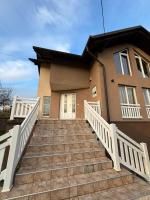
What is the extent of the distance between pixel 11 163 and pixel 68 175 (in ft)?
4.50

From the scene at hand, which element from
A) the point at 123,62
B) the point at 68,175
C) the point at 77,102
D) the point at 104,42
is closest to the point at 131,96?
the point at 123,62

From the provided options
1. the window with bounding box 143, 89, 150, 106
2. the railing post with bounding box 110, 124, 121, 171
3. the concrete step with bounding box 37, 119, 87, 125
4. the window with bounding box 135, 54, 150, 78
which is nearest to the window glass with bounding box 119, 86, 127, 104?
the window with bounding box 143, 89, 150, 106

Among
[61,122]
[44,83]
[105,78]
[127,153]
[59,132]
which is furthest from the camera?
[44,83]

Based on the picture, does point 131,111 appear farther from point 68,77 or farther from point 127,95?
point 68,77

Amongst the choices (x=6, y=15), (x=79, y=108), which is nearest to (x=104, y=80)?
(x=79, y=108)

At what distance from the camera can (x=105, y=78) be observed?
7379mm

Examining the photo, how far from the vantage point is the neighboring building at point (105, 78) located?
723cm

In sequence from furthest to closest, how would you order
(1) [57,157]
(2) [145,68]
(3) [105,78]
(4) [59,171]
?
Result: 1. (2) [145,68]
2. (3) [105,78]
3. (1) [57,157]
4. (4) [59,171]

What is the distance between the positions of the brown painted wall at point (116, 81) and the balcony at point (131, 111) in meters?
0.28

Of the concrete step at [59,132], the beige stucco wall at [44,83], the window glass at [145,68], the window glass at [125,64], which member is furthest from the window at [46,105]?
the window glass at [145,68]

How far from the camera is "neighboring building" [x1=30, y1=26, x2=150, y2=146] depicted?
7.23m

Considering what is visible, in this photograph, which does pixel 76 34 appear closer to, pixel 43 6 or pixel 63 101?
pixel 43 6

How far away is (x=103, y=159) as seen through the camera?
374 cm

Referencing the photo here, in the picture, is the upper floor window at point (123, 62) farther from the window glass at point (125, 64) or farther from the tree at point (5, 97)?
the tree at point (5, 97)
